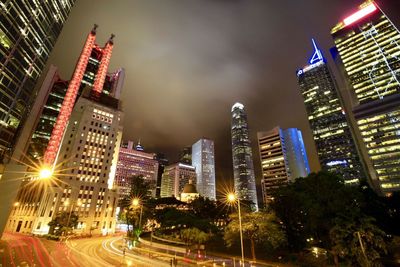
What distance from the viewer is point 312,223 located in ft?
109

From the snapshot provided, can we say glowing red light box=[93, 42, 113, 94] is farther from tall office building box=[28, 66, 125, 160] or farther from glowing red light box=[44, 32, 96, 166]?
tall office building box=[28, 66, 125, 160]

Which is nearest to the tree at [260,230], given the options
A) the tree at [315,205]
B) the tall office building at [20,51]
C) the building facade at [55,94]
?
the tree at [315,205]

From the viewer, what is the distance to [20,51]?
2309 inches

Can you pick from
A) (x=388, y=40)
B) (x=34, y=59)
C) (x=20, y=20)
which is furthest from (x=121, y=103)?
(x=388, y=40)

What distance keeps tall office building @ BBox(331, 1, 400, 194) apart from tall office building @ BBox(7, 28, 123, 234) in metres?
156

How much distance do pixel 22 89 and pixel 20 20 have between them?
18.7m

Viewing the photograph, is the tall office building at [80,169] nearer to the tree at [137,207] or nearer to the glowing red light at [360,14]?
the tree at [137,207]

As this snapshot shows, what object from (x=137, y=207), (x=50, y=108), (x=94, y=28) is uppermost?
(x=94, y=28)

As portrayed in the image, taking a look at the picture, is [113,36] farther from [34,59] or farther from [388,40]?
[388,40]

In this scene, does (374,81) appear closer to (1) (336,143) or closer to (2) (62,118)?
(1) (336,143)

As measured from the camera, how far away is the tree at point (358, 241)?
24000mm

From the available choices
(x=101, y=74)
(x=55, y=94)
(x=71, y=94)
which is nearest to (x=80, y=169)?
(x=71, y=94)

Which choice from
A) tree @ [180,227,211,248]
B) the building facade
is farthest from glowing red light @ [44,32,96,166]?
tree @ [180,227,211,248]

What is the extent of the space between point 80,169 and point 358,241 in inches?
4316
